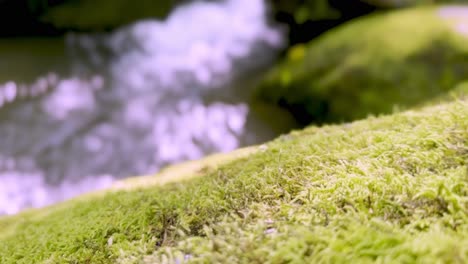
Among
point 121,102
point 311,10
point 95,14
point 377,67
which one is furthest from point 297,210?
point 95,14

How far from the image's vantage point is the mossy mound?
4.65ft

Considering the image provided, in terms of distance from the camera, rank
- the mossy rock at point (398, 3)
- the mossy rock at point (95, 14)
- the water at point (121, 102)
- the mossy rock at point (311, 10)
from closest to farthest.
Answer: the water at point (121, 102) → the mossy rock at point (398, 3) → the mossy rock at point (311, 10) → the mossy rock at point (95, 14)

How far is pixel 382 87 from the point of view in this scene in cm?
576

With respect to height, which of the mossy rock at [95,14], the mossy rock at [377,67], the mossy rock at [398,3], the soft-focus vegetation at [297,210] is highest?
the mossy rock at [95,14]

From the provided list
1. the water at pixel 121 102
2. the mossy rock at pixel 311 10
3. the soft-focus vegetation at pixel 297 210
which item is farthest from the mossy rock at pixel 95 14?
the soft-focus vegetation at pixel 297 210

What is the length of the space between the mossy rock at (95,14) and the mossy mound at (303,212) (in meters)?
9.30

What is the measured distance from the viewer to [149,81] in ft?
27.6

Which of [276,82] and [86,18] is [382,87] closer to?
[276,82]

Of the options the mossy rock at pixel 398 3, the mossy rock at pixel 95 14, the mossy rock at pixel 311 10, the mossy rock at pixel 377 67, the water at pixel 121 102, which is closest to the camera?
the mossy rock at pixel 377 67

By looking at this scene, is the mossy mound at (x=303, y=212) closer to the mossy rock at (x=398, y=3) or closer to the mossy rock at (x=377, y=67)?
the mossy rock at (x=377, y=67)

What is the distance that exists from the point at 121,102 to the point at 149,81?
1.04 m

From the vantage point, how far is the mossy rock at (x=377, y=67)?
5.46 meters

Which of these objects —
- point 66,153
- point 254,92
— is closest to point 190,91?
point 254,92

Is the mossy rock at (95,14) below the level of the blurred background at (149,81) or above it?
above
